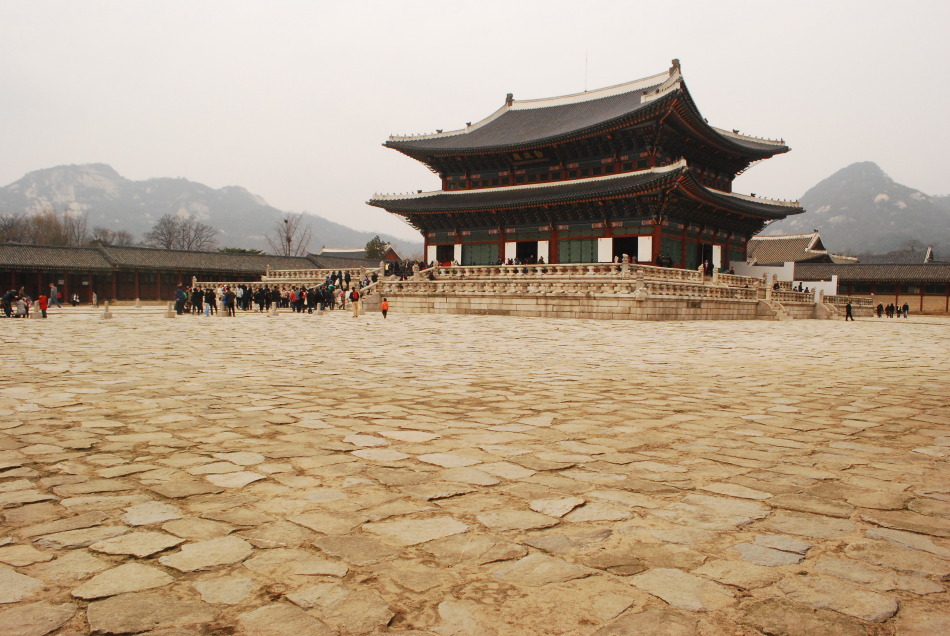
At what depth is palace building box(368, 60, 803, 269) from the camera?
3303cm

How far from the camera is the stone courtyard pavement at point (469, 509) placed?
7.95 feet

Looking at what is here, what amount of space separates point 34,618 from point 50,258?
52.2 metres

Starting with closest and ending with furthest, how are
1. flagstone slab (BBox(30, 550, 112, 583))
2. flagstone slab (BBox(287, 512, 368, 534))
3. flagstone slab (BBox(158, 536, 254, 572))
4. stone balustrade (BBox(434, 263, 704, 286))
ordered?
1. flagstone slab (BBox(30, 550, 112, 583))
2. flagstone slab (BBox(158, 536, 254, 572))
3. flagstone slab (BBox(287, 512, 368, 534))
4. stone balustrade (BBox(434, 263, 704, 286))

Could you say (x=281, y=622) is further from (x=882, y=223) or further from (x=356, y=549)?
(x=882, y=223)

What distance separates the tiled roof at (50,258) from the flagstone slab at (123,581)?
1955 inches

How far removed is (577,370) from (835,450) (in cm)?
519

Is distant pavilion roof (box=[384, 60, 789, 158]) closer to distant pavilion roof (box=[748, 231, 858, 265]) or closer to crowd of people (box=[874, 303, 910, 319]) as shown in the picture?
crowd of people (box=[874, 303, 910, 319])

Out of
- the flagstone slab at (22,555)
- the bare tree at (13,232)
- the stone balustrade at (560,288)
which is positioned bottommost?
the flagstone slab at (22,555)

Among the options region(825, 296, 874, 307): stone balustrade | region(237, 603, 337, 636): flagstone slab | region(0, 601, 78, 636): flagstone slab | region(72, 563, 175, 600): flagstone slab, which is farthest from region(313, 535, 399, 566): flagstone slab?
region(825, 296, 874, 307): stone balustrade

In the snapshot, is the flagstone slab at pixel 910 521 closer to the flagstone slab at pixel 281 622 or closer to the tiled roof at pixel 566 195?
the flagstone slab at pixel 281 622

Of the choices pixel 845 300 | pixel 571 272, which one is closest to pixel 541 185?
pixel 571 272

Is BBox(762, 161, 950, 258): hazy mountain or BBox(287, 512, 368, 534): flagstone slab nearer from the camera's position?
BBox(287, 512, 368, 534): flagstone slab

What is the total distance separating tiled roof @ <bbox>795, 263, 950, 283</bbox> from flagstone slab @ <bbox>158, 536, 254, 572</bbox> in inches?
2273

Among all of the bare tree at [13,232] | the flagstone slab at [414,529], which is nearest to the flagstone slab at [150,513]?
the flagstone slab at [414,529]
